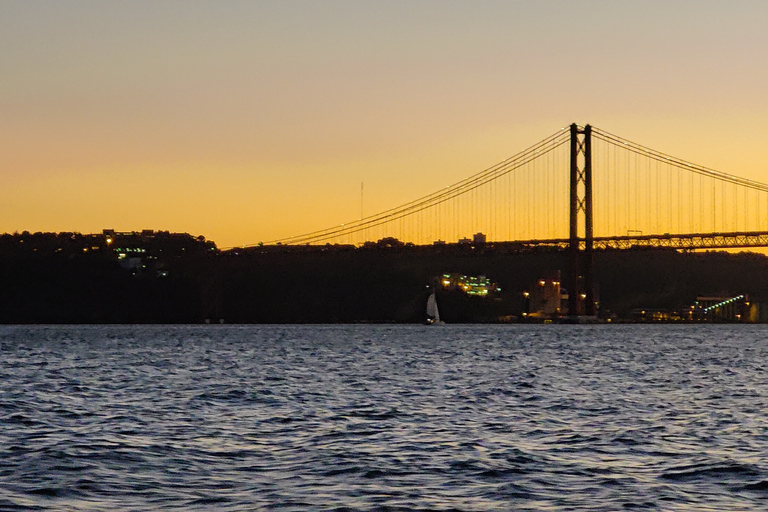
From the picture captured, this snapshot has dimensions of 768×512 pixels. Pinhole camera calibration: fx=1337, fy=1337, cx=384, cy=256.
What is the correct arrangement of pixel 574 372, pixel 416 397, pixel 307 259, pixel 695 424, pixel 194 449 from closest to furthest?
pixel 194 449 → pixel 695 424 → pixel 416 397 → pixel 574 372 → pixel 307 259

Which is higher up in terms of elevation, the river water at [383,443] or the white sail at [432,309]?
the white sail at [432,309]

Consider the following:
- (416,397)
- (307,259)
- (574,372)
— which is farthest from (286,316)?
(416,397)

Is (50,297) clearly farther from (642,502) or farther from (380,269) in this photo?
(642,502)

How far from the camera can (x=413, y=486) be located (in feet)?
46.9

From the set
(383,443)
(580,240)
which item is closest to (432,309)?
(580,240)

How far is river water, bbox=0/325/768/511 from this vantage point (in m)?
13.6

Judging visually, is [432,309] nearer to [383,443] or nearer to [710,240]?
[710,240]

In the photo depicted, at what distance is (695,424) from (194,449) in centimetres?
824

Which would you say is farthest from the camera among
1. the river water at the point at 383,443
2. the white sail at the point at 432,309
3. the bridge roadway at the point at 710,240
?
the white sail at the point at 432,309

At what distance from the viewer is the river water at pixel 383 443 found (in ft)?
44.5

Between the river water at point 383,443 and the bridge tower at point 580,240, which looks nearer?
the river water at point 383,443

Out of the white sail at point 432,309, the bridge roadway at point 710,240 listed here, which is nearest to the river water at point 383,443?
the bridge roadway at point 710,240

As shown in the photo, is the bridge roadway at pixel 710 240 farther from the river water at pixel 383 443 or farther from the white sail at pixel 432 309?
the river water at pixel 383 443

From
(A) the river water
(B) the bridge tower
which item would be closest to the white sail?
(B) the bridge tower
